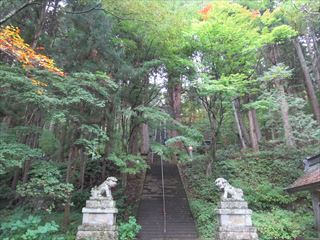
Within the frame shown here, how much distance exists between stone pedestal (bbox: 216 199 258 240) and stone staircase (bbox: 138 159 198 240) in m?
1.85

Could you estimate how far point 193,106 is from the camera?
69.8 ft

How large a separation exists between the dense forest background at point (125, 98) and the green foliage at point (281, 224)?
5 centimetres

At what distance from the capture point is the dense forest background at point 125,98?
8.31 m

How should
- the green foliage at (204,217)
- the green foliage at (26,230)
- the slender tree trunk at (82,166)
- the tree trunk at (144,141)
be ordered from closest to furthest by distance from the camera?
the green foliage at (26,230) < the green foliage at (204,217) < the slender tree trunk at (82,166) < the tree trunk at (144,141)

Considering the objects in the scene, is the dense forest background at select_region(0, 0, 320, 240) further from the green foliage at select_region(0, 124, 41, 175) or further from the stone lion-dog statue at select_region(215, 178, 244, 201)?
the stone lion-dog statue at select_region(215, 178, 244, 201)

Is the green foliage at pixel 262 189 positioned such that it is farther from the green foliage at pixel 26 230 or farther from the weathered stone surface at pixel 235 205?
the green foliage at pixel 26 230

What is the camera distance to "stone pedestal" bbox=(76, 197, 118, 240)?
8.55m

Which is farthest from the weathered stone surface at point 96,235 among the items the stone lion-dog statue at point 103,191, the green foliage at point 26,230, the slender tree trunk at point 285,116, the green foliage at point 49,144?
the slender tree trunk at point 285,116

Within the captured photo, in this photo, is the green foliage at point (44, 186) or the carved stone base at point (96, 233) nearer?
the green foliage at point (44, 186)

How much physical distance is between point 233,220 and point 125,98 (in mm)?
6506

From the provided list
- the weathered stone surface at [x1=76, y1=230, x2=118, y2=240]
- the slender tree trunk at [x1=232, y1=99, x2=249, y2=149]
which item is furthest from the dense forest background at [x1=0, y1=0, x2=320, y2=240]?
the slender tree trunk at [x1=232, y1=99, x2=249, y2=149]

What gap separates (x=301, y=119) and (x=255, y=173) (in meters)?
3.59

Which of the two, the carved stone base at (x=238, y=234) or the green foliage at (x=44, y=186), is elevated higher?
the green foliage at (x=44, y=186)

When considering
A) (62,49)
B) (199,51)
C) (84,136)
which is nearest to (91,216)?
(84,136)
